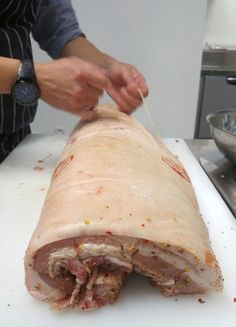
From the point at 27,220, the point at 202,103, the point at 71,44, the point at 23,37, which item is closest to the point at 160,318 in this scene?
the point at 27,220

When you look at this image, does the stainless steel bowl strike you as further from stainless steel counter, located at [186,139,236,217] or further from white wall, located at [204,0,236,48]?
white wall, located at [204,0,236,48]

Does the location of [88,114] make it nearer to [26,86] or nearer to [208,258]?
[26,86]

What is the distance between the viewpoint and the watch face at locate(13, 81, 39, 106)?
96 cm

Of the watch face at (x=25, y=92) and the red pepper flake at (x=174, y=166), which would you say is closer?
the red pepper flake at (x=174, y=166)

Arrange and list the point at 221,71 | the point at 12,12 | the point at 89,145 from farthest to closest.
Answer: the point at 221,71 → the point at 12,12 → the point at 89,145

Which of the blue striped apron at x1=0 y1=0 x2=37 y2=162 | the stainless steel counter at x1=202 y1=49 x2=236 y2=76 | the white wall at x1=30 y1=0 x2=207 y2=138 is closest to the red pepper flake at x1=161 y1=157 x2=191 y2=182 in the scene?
the blue striped apron at x1=0 y1=0 x2=37 y2=162

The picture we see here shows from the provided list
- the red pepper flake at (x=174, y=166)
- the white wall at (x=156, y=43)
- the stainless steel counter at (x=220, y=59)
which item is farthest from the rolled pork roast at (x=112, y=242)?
the stainless steel counter at (x=220, y=59)

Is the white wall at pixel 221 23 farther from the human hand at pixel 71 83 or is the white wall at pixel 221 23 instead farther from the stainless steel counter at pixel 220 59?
the human hand at pixel 71 83

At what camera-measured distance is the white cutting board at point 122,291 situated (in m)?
0.58

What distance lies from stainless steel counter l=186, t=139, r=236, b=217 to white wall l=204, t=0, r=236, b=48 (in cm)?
207

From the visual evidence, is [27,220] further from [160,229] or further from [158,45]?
[158,45]

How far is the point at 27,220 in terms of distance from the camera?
839mm

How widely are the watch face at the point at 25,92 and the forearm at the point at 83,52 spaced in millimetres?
417

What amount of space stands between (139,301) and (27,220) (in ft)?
1.10
